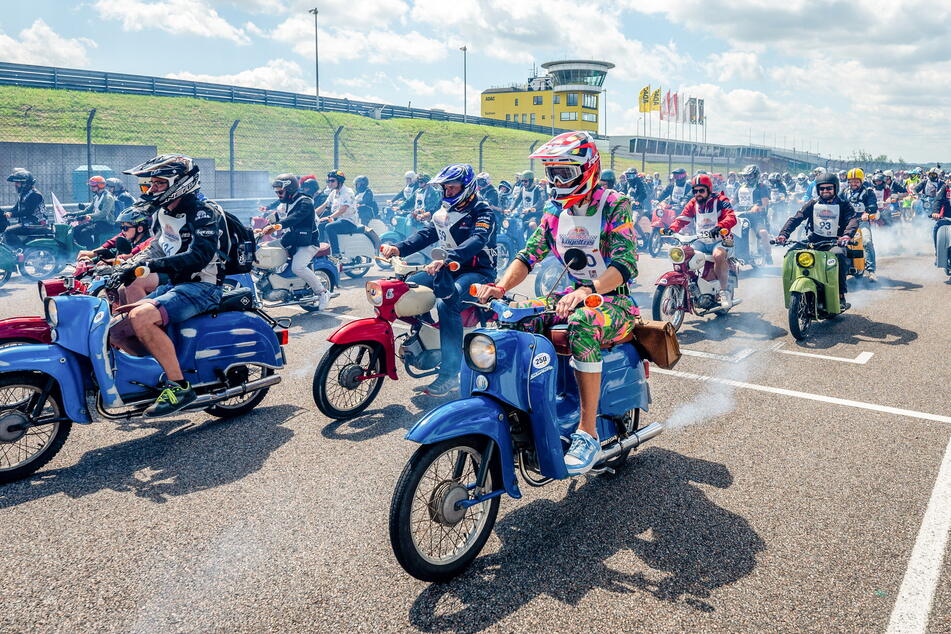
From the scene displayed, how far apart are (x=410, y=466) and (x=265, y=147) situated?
122 ft

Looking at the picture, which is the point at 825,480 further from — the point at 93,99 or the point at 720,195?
the point at 93,99

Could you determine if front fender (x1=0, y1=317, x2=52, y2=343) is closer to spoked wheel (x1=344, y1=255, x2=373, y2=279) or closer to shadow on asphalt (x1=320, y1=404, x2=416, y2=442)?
shadow on asphalt (x1=320, y1=404, x2=416, y2=442)

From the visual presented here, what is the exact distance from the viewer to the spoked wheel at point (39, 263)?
13.3 metres

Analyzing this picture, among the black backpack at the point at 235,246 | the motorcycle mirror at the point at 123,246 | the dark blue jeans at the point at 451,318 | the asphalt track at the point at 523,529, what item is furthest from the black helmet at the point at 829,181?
the motorcycle mirror at the point at 123,246

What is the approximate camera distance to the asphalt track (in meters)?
3.09

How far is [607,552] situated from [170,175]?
3955mm

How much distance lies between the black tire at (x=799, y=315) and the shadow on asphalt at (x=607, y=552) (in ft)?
15.0

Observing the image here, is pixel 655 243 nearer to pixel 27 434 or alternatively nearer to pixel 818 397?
pixel 818 397

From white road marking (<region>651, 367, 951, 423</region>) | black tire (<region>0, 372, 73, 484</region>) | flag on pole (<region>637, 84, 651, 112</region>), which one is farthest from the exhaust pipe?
flag on pole (<region>637, 84, 651, 112</region>)

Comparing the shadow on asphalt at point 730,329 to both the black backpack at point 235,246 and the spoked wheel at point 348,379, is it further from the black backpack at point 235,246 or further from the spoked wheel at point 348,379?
the black backpack at point 235,246

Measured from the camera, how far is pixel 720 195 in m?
9.68

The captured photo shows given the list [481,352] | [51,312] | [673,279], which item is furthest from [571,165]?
[673,279]

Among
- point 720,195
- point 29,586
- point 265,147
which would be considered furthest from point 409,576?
point 265,147

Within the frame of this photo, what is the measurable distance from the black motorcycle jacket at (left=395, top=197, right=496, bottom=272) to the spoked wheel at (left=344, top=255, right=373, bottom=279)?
682cm
